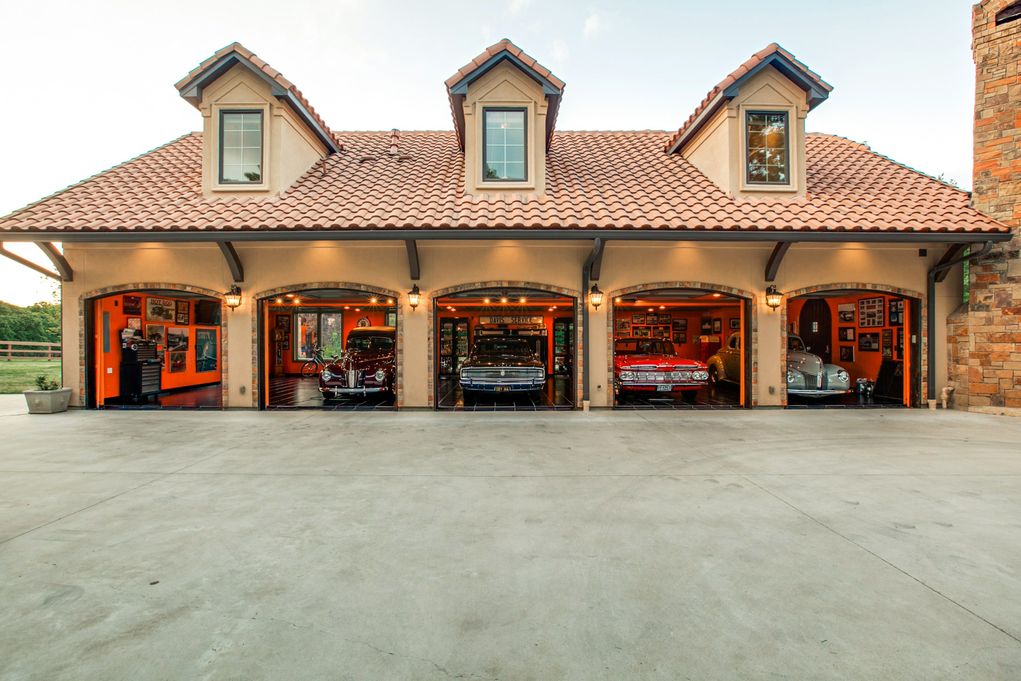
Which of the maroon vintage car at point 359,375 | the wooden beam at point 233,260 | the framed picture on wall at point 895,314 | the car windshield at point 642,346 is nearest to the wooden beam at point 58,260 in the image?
the wooden beam at point 233,260

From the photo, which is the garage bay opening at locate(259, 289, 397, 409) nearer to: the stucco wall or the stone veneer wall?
the stucco wall

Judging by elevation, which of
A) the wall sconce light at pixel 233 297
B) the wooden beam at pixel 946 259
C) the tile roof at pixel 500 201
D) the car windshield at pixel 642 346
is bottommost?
the car windshield at pixel 642 346

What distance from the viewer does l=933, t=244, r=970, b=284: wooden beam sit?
895 cm

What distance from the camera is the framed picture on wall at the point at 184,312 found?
1277cm

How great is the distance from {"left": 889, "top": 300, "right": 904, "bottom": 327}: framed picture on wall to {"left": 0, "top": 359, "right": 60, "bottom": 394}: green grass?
1947cm

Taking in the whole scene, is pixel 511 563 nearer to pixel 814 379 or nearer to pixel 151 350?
pixel 814 379

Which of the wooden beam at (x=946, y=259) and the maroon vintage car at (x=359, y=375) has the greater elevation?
the wooden beam at (x=946, y=259)

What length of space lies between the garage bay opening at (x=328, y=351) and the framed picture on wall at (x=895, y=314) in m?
11.5

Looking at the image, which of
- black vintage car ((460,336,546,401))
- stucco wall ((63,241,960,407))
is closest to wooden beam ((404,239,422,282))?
stucco wall ((63,241,960,407))

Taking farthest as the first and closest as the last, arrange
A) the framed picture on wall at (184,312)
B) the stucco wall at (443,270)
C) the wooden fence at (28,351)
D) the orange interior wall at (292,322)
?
the wooden fence at (28,351)
the orange interior wall at (292,322)
the framed picture on wall at (184,312)
the stucco wall at (443,270)

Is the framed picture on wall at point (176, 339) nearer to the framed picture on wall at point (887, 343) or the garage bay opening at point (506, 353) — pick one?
the garage bay opening at point (506, 353)

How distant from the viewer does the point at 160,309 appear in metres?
12.0

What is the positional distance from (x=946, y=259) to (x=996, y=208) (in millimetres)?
1086

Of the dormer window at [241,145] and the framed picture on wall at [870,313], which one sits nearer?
the dormer window at [241,145]
